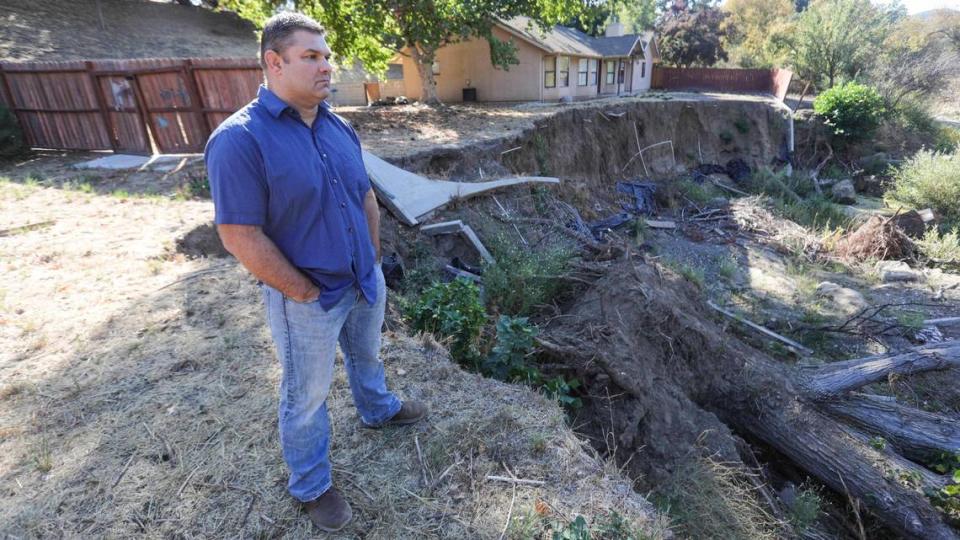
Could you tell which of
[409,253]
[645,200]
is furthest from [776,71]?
[409,253]

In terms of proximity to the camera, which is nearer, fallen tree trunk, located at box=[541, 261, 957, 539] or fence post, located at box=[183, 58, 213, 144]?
fallen tree trunk, located at box=[541, 261, 957, 539]

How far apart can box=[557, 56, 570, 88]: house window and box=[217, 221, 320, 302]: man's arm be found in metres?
20.5

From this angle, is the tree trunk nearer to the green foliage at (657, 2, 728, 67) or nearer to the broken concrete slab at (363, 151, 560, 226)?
the broken concrete slab at (363, 151, 560, 226)

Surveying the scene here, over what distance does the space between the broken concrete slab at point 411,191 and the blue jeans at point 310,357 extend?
160 inches

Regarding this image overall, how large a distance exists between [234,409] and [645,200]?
12.4 meters

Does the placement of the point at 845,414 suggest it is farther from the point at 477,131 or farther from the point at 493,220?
the point at 477,131

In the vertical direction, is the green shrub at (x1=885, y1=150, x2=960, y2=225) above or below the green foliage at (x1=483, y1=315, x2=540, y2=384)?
below

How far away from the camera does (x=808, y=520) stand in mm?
3371

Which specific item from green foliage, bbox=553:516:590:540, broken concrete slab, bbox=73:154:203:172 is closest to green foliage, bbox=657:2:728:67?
broken concrete slab, bbox=73:154:203:172

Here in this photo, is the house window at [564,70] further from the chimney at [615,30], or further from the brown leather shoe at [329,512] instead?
the brown leather shoe at [329,512]

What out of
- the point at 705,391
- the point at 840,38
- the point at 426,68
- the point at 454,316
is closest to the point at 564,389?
the point at 454,316

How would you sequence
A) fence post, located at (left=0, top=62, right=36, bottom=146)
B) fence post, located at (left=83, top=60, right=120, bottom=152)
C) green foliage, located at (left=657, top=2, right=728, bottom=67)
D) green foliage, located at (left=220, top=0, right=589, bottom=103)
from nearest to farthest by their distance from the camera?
1. fence post, located at (left=83, top=60, right=120, bottom=152)
2. fence post, located at (left=0, top=62, right=36, bottom=146)
3. green foliage, located at (left=220, top=0, right=589, bottom=103)
4. green foliage, located at (left=657, top=2, right=728, bottom=67)

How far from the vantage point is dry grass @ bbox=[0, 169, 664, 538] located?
7.26ft

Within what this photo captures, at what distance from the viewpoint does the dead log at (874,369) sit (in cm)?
453
